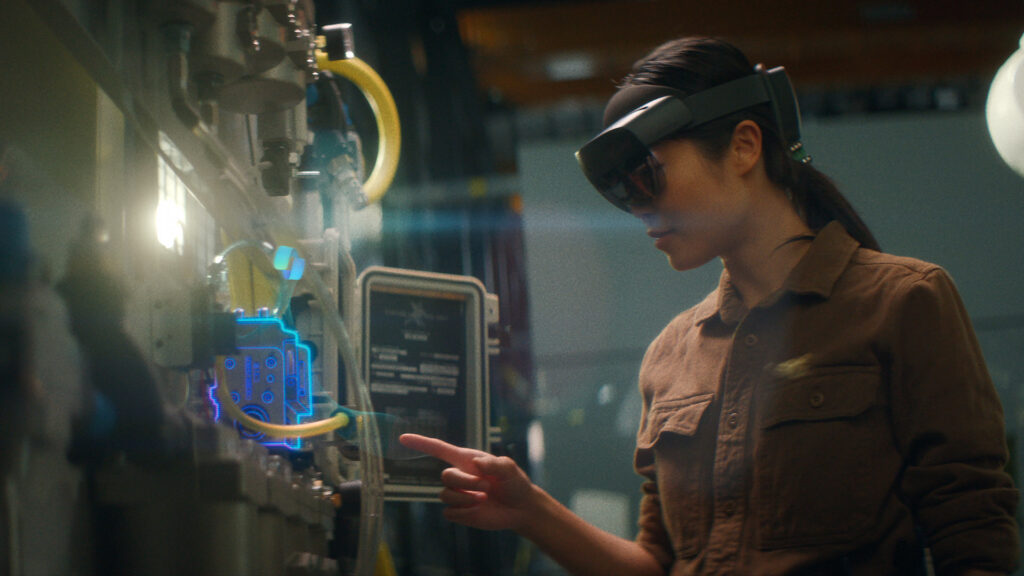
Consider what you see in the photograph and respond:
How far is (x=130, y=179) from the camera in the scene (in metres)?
0.99

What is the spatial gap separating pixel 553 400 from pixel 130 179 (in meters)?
2.24

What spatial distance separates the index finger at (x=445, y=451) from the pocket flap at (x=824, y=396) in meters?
0.38

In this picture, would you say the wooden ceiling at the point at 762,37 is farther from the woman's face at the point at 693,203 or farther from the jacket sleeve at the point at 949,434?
the jacket sleeve at the point at 949,434

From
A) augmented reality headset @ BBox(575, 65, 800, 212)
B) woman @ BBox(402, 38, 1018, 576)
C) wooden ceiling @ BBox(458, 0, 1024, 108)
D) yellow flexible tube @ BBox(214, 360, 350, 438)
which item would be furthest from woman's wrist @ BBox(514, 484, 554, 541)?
wooden ceiling @ BBox(458, 0, 1024, 108)

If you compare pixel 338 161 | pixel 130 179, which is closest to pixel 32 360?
pixel 130 179

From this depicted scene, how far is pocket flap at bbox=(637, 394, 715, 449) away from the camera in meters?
1.19

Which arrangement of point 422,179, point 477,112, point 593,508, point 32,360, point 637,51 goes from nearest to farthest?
point 32,360 < point 593,508 < point 422,179 < point 637,51 < point 477,112

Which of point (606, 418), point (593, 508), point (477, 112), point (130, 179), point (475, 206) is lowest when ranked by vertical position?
point (593, 508)

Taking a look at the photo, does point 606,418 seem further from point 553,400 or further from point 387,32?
point 387,32

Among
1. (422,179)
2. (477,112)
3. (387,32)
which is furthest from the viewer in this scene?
(477,112)

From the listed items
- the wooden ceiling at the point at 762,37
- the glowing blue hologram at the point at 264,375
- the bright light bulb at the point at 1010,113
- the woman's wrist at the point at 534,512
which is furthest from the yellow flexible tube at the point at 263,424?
the wooden ceiling at the point at 762,37

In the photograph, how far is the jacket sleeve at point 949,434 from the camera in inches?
37.9

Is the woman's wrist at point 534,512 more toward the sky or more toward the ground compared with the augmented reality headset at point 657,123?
more toward the ground

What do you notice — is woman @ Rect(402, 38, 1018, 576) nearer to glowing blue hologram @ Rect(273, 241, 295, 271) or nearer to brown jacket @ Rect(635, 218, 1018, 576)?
brown jacket @ Rect(635, 218, 1018, 576)
